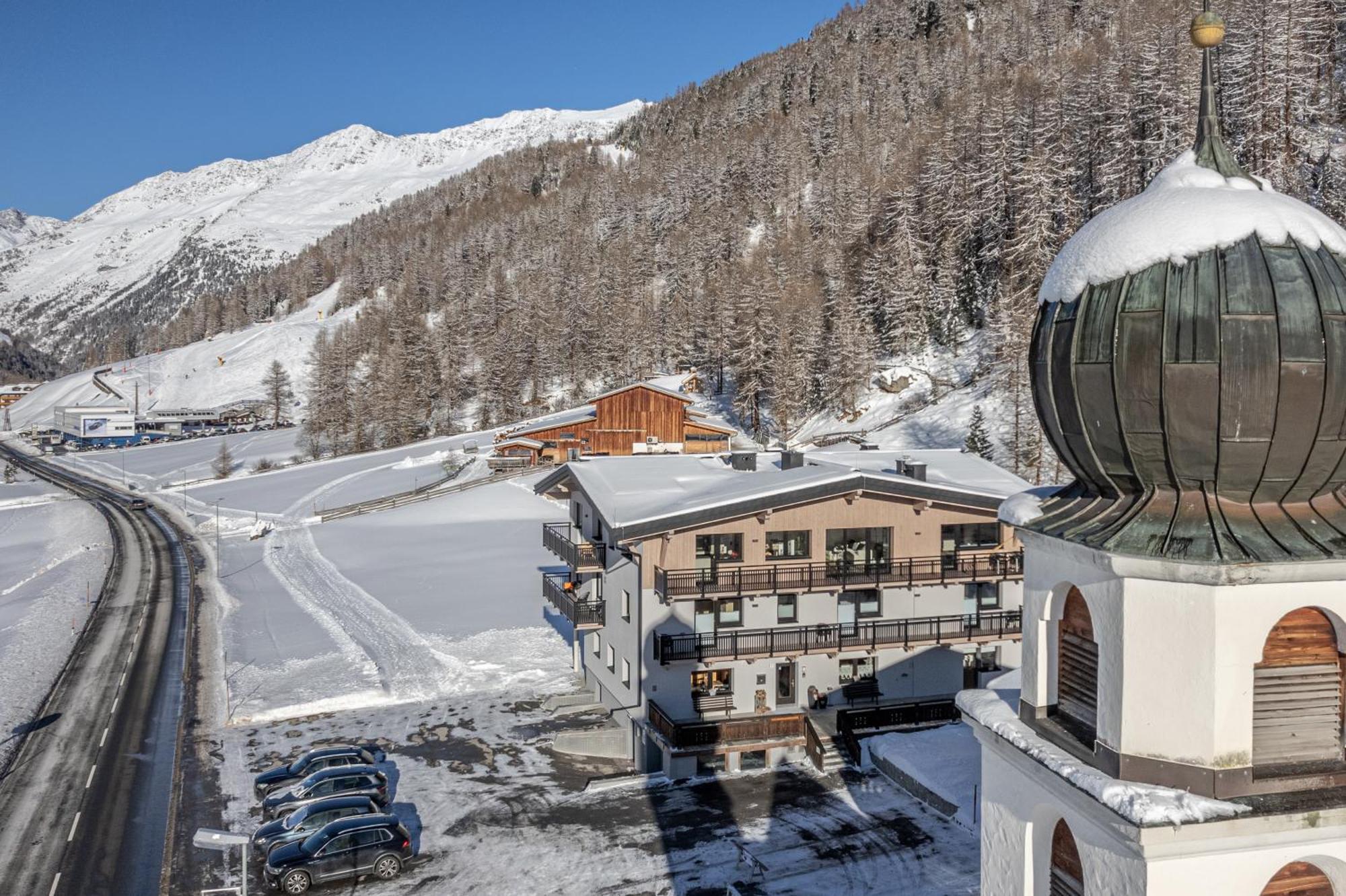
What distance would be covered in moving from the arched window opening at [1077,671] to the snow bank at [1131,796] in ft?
0.94

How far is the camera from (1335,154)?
68812mm

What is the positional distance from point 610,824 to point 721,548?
8.72 meters

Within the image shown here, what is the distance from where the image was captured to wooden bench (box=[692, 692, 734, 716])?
2720cm

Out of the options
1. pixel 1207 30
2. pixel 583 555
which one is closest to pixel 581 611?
pixel 583 555

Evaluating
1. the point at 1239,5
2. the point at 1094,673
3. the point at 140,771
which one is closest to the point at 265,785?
the point at 140,771

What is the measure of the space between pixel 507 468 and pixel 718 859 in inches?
2238

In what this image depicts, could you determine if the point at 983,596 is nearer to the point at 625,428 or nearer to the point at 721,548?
the point at 721,548

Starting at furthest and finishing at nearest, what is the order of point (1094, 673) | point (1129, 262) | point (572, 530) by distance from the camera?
point (572, 530) → point (1094, 673) → point (1129, 262)

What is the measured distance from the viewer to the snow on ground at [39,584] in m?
33.8

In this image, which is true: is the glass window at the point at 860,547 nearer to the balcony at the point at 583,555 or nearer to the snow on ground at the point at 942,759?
the snow on ground at the point at 942,759

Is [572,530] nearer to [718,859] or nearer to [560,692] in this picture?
[560,692]

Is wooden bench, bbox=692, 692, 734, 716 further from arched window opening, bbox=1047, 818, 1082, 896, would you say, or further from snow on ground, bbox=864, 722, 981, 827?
arched window opening, bbox=1047, 818, 1082, 896

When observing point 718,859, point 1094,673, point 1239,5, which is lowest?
point 718,859

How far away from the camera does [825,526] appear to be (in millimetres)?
28484
